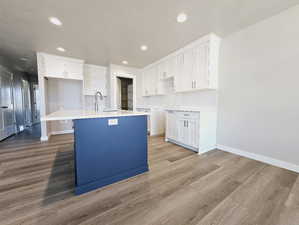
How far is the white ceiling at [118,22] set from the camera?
70.3 inches

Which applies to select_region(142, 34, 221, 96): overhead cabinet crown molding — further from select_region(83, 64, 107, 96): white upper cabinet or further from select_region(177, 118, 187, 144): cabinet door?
select_region(83, 64, 107, 96): white upper cabinet

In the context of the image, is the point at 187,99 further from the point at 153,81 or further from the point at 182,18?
the point at 182,18

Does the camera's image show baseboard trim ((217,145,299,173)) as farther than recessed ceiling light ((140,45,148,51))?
No

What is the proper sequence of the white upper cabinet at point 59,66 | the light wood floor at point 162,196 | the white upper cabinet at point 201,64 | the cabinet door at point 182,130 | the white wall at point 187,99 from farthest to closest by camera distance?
the white upper cabinet at point 59,66 → the white wall at point 187,99 → the cabinet door at point 182,130 → the white upper cabinet at point 201,64 → the light wood floor at point 162,196

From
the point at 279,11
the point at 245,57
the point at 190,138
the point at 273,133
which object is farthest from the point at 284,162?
the point at 279,11

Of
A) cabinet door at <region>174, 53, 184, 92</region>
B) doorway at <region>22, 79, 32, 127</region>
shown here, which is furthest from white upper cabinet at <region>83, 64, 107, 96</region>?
doorway at <region>22, 79, 32, 127</region>

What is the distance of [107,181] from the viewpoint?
61.9 inches

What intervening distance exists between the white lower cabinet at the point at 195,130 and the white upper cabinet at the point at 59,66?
11.0 feet

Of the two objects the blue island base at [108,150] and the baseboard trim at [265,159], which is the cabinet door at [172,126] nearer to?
the baseboard trim at [265,159]

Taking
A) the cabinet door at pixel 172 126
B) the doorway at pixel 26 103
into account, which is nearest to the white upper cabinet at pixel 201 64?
the cabinet door at pixel 172 126

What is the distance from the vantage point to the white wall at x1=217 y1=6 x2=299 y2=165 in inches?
73.5

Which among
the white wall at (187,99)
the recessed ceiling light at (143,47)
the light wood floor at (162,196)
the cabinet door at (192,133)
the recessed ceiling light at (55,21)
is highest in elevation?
Result: the recessed ceiling light at (143,47)

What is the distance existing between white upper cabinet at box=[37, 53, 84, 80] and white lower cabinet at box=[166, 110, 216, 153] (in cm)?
334

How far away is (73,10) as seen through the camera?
1.89 metres
